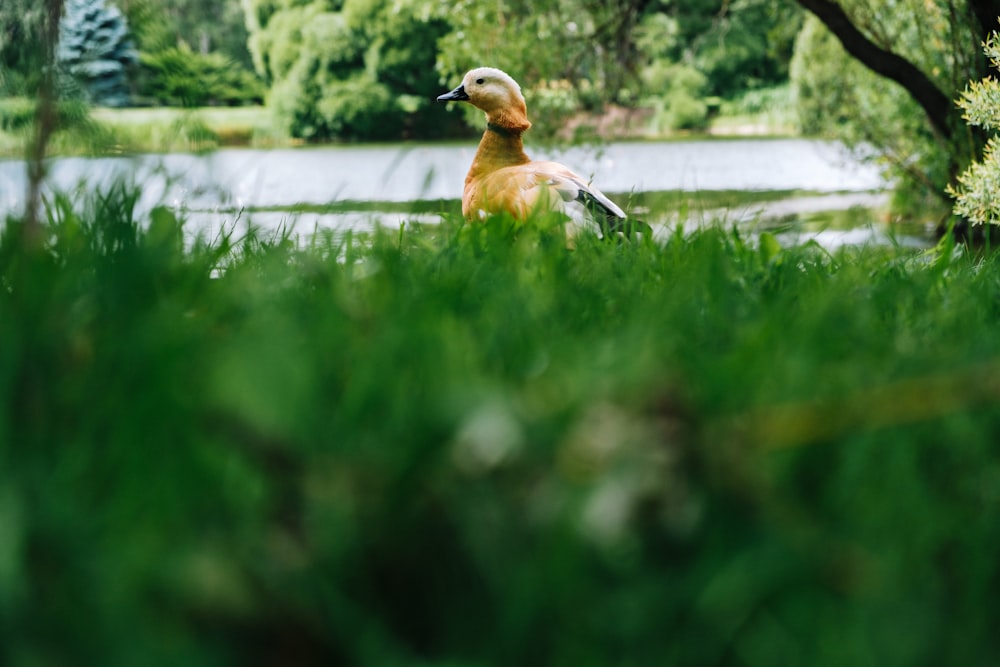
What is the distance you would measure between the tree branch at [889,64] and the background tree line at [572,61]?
14mm

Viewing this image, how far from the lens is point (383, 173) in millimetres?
2195

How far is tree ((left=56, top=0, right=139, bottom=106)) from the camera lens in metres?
2.05

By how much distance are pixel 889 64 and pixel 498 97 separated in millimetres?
5888

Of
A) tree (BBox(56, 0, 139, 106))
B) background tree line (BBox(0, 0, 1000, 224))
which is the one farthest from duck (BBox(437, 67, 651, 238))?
tree (BBox(56, 0, 139, 106))

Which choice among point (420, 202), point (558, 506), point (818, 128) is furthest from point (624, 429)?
point (818, 128)

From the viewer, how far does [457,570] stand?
1.04m

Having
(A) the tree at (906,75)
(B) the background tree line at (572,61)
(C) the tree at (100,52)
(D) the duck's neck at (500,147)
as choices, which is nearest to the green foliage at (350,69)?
(B) the background tree line at (572,61)

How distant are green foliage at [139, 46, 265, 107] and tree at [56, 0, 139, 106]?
0.07 metres

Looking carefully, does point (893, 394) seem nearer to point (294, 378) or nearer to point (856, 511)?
point (856, 511)

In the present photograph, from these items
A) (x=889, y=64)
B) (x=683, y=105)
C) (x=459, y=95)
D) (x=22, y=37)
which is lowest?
(x=683, y=105)

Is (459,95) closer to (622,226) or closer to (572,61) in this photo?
(622,226)

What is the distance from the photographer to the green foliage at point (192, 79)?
6.31 feet

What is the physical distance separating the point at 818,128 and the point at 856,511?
17.3 meters

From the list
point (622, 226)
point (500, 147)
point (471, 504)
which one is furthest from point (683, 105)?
point (471, 504)
